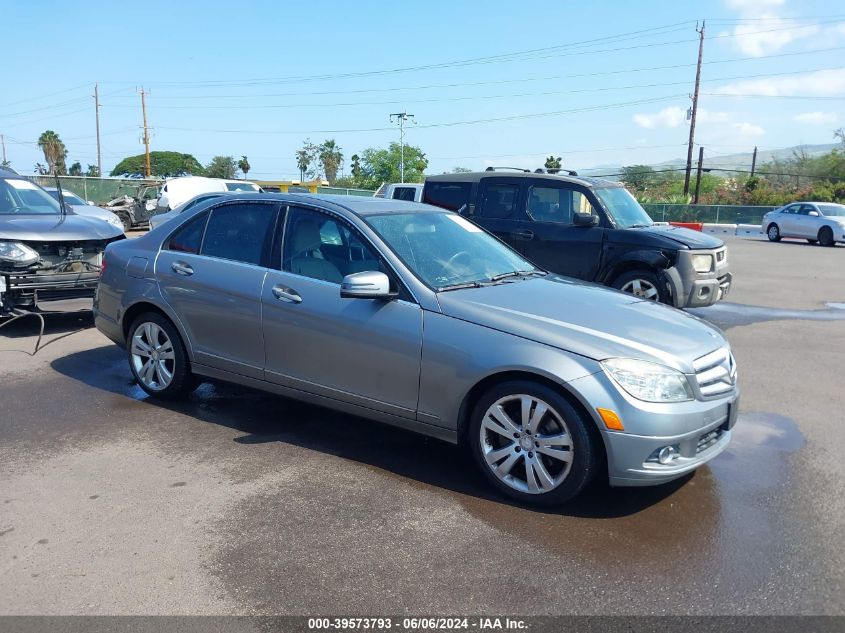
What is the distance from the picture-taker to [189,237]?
5.73 m

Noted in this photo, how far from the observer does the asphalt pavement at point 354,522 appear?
319cm

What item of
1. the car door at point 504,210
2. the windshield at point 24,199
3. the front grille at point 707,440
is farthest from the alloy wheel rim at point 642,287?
the windshield at point 24,199

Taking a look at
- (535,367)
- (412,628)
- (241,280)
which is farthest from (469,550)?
(241,280)

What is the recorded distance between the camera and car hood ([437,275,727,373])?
13.0 feet

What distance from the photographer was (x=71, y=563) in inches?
134

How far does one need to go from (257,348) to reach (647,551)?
115 inches

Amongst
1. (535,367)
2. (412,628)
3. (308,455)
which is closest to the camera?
(412,628)

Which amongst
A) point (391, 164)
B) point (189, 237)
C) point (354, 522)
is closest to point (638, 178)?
point (391, 164)

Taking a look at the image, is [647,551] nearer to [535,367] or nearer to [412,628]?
[535,367]

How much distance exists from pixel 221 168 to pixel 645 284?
103 meters

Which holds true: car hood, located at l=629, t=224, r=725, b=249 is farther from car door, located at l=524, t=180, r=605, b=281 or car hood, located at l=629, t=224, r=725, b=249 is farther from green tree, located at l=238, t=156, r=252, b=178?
green tree, located at l=238, t=156, r=252, b=178

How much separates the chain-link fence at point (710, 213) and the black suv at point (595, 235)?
32492 millimetres

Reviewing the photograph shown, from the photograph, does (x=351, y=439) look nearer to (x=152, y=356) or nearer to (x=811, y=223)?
(x=152, y=356)

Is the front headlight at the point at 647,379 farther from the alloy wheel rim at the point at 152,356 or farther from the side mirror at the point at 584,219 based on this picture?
the side mirror at the point at 584,219
